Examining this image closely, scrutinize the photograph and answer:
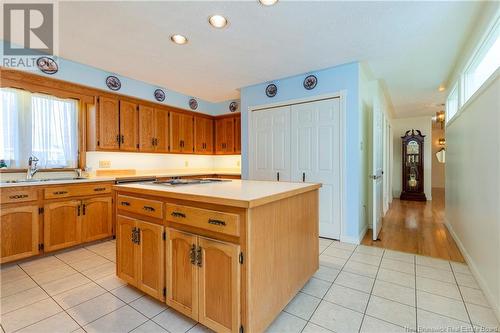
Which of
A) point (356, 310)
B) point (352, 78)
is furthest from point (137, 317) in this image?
point (352, 78)

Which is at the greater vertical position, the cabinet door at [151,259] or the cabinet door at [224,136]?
the cabinet door at [224,136]

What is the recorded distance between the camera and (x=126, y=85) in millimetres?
3834

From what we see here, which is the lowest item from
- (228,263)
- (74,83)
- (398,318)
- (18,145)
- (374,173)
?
(398,318)

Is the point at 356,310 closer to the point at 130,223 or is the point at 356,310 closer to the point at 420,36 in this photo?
the point at 130,223

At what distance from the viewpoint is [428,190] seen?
6.51 meters

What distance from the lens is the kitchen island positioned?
1.33m

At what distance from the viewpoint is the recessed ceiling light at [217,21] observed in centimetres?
222

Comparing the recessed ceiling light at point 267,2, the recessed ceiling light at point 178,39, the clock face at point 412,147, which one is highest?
the recessed ceiling light at point 178,39

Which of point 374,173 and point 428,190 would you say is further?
point 428,190

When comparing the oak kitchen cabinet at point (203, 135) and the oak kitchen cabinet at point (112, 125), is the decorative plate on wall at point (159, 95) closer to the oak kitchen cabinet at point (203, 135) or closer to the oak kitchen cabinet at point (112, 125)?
the oak kitchen cabinet at point (112, 125)

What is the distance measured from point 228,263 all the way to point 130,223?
3.41 ft

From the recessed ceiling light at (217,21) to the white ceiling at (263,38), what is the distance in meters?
0.06

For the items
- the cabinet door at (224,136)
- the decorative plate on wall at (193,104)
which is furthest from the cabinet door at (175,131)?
the cabinet door at (224,136)

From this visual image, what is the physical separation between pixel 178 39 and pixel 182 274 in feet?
7.91
